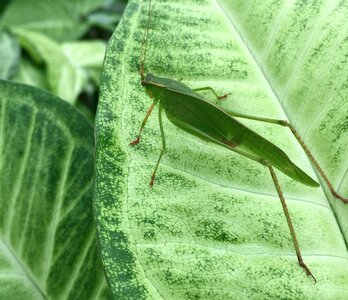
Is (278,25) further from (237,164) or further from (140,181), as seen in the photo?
(140,181)

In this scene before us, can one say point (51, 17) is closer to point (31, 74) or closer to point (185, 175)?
point (31, 74)

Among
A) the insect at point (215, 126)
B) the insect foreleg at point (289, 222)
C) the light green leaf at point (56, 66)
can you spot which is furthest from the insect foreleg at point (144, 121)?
the light green leaf at point (56, 66)

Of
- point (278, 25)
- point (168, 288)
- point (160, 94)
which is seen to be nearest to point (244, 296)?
point (168, 288)

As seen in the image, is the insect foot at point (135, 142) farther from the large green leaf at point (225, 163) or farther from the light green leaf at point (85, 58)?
the light green leaf at point (85, 58)

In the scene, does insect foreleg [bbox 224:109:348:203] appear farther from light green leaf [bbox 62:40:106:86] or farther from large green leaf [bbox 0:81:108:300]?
light green leaf [bbox 62:40:106:86]

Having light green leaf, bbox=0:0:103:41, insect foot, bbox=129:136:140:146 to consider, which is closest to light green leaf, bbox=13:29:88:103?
light green leaf, bbox=0:0:103:41
